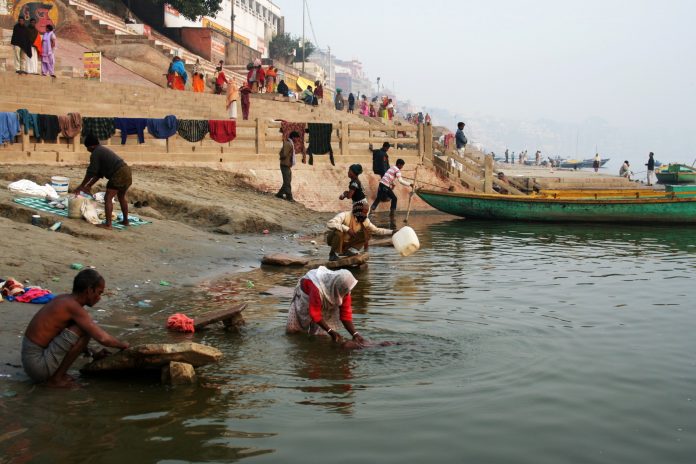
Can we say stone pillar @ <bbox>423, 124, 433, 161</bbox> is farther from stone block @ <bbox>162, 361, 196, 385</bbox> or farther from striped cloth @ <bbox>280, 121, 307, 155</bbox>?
stone block @ <bbox>162, 361, 196, 385</bbox>

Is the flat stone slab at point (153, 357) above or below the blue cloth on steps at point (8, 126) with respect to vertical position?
below

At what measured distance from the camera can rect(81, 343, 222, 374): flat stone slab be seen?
19.1ft

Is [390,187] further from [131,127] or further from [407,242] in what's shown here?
[407,242]

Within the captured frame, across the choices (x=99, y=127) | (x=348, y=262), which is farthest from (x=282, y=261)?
(x=99, y=127)

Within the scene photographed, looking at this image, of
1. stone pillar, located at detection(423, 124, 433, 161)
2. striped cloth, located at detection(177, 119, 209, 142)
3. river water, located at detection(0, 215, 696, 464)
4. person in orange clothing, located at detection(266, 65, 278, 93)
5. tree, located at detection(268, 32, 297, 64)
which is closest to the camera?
river water, located at detection(0, 215, 696, 464)

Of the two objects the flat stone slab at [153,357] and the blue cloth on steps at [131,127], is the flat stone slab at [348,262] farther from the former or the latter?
the blue cloth on steps at [131,127]

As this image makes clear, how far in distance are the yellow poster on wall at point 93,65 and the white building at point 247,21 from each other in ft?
64.6

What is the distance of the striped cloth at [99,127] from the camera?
1884cm

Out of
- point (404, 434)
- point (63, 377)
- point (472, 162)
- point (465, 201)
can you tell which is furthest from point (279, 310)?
point (472, 162)

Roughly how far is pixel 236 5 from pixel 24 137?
40334 millimetres

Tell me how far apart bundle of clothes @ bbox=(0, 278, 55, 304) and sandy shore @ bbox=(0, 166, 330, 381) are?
129 mm

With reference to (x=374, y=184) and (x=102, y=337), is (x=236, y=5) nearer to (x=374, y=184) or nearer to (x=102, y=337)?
(x=374, y=184)

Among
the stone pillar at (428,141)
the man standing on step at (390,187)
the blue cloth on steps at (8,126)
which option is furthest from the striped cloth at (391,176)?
the blue cloth on steps at (8,126)

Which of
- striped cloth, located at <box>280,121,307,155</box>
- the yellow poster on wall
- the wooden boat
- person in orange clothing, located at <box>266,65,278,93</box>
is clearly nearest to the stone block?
striped cloth, located at <box>280,121,307,155</box>
